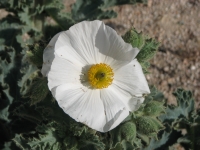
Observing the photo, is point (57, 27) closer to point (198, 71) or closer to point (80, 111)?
point (198, 71)

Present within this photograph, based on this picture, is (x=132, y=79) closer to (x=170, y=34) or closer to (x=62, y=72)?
(x=62, y=72)

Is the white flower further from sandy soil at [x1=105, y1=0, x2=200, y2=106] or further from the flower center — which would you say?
sandy soil at [x1=105, y1=0, x2=200, y2=106]

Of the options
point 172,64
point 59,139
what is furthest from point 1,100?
point 172,64

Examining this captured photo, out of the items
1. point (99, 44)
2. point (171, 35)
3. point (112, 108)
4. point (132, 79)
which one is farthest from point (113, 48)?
point (171, 35)

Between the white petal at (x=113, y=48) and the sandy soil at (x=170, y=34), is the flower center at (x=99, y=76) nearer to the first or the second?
the white petal at (x=113, y=48)

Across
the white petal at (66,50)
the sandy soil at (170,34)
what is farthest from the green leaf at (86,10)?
the white petal at (66,50)

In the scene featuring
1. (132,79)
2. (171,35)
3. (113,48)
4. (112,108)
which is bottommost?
(171,35)
